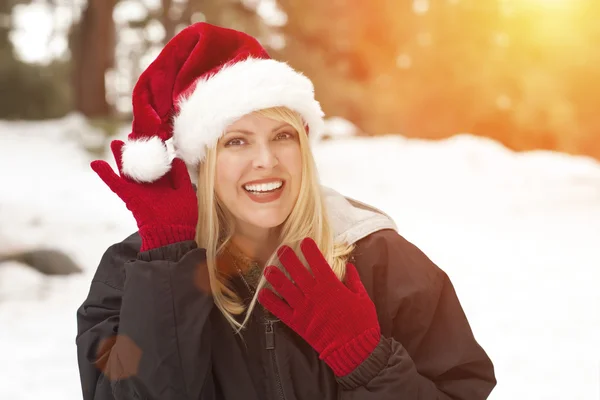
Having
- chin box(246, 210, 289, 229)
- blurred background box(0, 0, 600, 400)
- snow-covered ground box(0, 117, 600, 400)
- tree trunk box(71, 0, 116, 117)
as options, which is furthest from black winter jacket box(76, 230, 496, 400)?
tree trunk box(71, 0, 116, 117)

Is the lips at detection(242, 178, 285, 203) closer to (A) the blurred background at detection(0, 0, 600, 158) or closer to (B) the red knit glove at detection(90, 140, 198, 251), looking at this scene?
(B) the red knit glove at detection(90, 140, 198, 251)

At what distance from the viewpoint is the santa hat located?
1.12m

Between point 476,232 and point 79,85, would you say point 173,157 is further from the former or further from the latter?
point 79,85

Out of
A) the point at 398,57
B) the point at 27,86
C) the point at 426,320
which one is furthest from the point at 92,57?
the point at 426,320

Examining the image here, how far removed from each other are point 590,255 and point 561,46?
283 cm

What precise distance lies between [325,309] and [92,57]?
5073 mm

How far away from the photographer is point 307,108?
4.00 feet

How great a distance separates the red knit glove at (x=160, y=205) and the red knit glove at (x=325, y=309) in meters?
0.19

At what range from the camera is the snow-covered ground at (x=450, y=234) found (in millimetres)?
2102

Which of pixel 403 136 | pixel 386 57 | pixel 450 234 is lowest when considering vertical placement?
pixel 450 234

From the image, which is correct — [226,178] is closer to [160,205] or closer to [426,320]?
[160,205]

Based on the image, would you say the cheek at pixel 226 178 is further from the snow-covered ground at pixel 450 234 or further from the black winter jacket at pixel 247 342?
the snow-covered ground at pixel 450 234

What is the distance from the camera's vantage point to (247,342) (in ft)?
3.74

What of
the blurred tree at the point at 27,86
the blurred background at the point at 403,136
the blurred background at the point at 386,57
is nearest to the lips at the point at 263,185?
the blurred background at the point at 403,136
